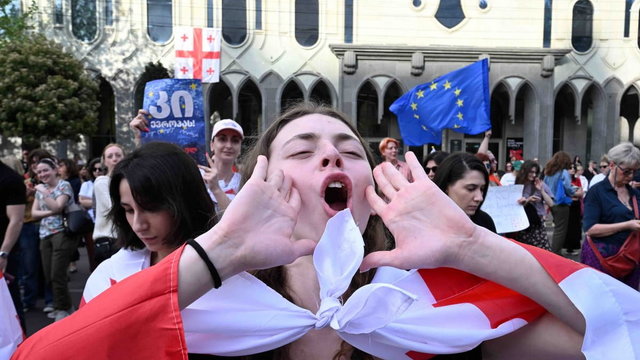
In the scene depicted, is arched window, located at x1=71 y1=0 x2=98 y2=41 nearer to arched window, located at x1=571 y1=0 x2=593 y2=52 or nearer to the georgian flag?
the georgian flag

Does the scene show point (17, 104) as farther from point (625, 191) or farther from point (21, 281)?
point (625, 191)

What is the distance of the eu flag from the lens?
5.95m

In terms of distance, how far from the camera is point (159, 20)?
61.7 feet

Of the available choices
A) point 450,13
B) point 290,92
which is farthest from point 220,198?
point 450,13

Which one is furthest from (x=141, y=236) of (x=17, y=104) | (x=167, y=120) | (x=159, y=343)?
(x=17, y=104)

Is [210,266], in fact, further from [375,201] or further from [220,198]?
[220,198]

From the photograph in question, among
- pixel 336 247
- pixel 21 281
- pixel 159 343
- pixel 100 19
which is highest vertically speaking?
pixel 100 19

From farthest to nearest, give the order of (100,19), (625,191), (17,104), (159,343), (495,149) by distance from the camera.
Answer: (495,149) → (100,19) → (17,104) → (625,191) → (159,343)

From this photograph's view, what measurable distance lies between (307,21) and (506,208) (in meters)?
16.4

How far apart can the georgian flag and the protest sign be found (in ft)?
6.33

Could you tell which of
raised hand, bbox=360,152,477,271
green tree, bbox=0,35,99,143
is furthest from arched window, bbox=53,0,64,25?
raised hand, bbox=360,152,477,271

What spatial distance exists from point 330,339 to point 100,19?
67.1 feet

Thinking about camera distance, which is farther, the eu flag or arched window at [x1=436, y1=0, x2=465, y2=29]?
arched window at [x1=436, y1=0, x2=465, y2=29]

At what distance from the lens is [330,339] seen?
1.33 meters
